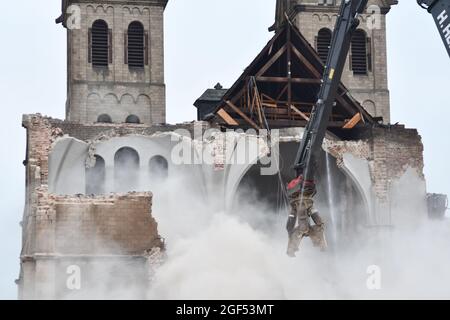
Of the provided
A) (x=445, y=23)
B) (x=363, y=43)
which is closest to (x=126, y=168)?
(x=363, y=43)

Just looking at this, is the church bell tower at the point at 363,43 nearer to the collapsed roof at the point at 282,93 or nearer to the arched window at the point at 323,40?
the arched window at the point at 323,40

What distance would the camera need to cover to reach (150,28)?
2493 inches

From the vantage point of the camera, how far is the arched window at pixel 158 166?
165ft

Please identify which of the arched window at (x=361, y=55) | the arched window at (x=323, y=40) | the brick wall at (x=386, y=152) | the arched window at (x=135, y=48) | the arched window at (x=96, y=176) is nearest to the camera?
the arched window at (x=96, y=176)

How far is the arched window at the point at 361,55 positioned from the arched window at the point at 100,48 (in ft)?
36.9

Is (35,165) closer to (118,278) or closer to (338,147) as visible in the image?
(118,278)

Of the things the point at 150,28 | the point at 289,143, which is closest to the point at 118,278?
the point at 289,143

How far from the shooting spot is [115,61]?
62594mm

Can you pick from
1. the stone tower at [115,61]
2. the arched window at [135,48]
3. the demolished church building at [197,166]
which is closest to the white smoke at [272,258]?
the demolished church building at [197,166]

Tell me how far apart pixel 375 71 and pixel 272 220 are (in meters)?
15.7

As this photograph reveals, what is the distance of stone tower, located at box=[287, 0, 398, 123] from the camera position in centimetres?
6425

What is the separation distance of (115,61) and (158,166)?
13.3m

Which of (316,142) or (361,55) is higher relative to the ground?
(361,55)

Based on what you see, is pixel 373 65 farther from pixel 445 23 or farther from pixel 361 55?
pixel 445 23
